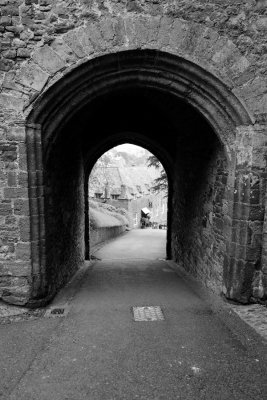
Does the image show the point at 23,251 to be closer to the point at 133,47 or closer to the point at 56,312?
the point at 56,312

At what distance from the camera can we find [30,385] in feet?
9.62

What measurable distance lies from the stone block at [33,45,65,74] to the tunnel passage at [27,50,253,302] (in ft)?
0.71

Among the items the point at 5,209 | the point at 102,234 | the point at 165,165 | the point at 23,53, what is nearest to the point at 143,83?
the point at 23,53

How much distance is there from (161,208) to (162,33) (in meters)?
44.1

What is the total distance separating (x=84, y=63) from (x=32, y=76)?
70 cm

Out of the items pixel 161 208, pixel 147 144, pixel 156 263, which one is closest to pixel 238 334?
pixel 156 263

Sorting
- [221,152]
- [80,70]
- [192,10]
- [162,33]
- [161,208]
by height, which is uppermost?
[192,10]

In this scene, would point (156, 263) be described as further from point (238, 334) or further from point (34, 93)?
point (34, 93)

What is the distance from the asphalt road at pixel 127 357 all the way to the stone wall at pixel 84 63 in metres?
0.82

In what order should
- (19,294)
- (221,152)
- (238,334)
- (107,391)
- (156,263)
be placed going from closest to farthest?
(107,391) < (238,334) < (19,294) < (221,152) < (156,263)

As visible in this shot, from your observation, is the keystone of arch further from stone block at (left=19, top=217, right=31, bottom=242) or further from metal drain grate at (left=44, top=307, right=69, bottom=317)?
metal drain grate at (left=44, top=307, right=69, bottom=317)

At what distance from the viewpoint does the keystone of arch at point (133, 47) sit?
4.00m

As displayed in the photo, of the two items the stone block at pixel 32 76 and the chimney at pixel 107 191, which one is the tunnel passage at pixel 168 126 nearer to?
the stone block at pixel 32 76

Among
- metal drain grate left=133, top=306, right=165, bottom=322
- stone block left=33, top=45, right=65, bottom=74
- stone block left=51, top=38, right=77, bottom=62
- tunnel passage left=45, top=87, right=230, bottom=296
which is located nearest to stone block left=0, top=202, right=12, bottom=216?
tunnel passage left=45, top=87, right=230, bottom=296
